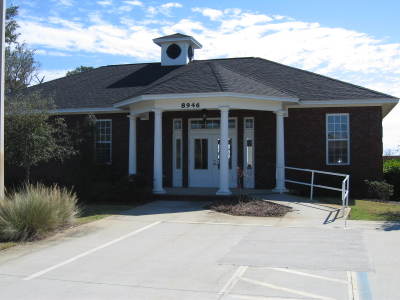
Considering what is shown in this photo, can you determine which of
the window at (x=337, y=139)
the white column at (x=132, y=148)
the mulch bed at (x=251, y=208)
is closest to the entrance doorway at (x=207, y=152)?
the white column at (x=132, y=148)

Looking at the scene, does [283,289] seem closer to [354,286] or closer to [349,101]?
[354,286]

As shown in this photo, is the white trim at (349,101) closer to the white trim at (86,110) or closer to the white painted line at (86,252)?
the white trim at (86,110)

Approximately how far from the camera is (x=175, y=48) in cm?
2262

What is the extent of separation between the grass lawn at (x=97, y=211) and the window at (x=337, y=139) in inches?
329

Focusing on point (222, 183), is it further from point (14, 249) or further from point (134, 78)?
point (134, 78)

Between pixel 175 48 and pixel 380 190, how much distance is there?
1156 centimetres

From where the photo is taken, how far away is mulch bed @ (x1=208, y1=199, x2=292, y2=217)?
1274cm

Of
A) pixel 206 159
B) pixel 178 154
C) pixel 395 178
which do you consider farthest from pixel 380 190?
pixel 178 154

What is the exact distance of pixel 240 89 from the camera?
15.6 m

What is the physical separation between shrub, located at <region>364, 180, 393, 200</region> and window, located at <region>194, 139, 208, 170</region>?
6373 millimetres

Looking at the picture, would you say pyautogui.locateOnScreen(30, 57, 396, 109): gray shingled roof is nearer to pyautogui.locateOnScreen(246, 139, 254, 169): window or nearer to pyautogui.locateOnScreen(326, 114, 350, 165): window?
pyautogui.locateOnScreen(326, 114, 350, 165): window

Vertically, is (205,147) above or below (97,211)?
above

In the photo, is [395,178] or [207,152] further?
[395,178]

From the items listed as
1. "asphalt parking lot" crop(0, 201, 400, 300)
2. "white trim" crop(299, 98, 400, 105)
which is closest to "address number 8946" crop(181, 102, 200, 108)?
"white trim" crop(299, 98, 400, 105)
